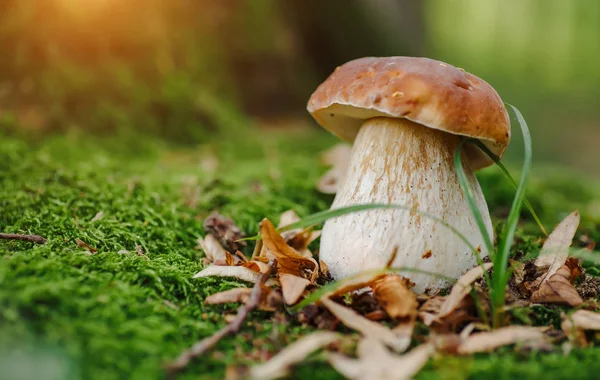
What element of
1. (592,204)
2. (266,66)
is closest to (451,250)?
(592,204)

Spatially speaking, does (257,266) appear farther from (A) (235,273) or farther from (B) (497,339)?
(B) (497,339)

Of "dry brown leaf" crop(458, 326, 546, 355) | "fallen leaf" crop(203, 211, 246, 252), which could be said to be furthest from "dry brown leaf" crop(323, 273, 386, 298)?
"fallen leaf" crop(203, 211, 246, 252)

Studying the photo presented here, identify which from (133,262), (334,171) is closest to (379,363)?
(133,262)

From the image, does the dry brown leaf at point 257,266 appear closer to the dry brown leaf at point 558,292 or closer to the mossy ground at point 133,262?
the mossy ground at point 133,262

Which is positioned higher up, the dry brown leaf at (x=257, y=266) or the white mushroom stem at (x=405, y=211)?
the white mushroom stem at (x=405, y=211)

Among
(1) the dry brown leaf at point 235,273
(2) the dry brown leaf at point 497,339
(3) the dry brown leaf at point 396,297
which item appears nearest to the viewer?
(2) the dry brown leaf at point 497,339

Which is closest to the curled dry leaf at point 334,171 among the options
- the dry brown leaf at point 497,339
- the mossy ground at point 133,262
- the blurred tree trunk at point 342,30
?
the mossy ground at point 133,262

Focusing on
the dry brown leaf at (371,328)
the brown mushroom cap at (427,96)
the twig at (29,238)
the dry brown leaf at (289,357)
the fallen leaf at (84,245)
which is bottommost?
the dry brown leaf at (371,328)

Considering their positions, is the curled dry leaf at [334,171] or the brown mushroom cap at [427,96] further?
the curled dry leaf at [334,171]
